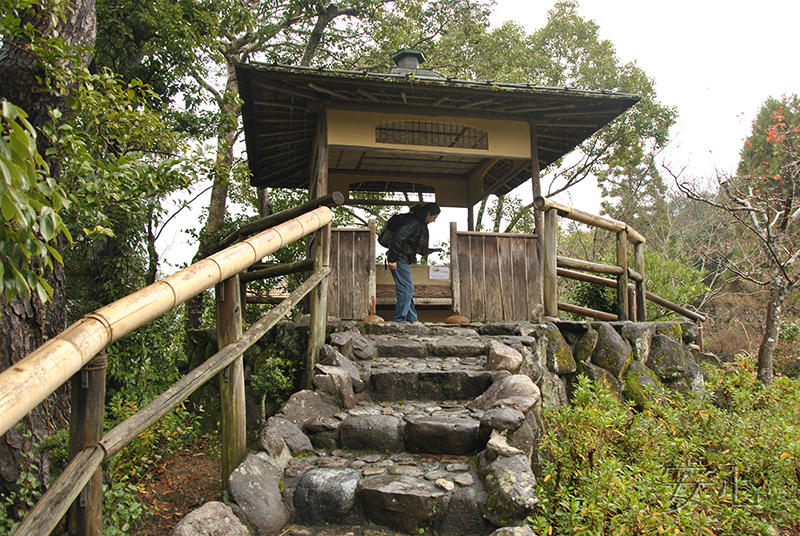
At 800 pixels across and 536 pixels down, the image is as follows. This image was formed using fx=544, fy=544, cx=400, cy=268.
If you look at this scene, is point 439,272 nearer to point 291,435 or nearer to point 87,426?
point 291,435

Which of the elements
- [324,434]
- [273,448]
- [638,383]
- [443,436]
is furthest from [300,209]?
[638,383]

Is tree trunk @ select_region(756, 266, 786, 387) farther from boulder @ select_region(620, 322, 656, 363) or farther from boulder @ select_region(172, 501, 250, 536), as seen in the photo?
boulder @ select_region(172, 501, 250, 536)

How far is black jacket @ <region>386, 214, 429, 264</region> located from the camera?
6.18 meters

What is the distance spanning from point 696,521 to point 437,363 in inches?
88.0

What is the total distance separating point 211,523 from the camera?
2.31 metres

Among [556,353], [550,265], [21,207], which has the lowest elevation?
[556,353]

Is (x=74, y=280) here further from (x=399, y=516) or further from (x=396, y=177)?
(x=399, y=516)

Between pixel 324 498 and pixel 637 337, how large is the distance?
436 centimetres

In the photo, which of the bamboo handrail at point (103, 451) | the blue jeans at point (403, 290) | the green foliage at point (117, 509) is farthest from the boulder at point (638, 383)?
the green foliage at point (117, 509)

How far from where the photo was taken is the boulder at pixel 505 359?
4070mm

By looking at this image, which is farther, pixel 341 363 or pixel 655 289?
pixel 655 289

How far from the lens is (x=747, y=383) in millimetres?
5102

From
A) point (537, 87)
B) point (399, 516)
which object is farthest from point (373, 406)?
point (537, 87)

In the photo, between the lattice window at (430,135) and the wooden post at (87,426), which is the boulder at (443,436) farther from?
the lattice window at (430,135)
